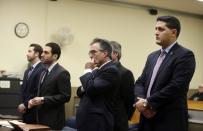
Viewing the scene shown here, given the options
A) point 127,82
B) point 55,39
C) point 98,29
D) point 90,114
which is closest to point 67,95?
point 127,82

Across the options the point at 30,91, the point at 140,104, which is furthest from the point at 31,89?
the point at 140,104

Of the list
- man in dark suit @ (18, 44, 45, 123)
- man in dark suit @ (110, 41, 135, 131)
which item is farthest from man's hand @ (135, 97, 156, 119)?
man in dark suit @ (18, 44, 45, 123)

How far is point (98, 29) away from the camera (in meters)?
7.23

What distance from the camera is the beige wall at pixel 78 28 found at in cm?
641

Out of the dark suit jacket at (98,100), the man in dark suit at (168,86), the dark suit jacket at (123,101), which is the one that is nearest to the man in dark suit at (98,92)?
the dark suit jacket at (98,100)

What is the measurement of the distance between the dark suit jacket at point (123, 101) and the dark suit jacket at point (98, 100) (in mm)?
567

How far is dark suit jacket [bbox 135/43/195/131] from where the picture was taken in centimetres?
254

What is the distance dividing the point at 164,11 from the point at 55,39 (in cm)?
266

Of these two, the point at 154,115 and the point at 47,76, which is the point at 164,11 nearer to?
the point at 47,76

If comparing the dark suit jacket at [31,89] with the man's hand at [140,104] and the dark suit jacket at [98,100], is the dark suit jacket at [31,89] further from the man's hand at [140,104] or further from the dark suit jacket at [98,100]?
the man's hand at [140,104]

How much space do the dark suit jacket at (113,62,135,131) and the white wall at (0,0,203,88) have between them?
10.9 ft

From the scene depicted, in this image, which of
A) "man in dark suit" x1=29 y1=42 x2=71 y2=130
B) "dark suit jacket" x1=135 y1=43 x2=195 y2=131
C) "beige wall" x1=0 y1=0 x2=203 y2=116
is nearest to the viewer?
"dark suit jacket" x1=135 y1=43 x2=195 y2=131

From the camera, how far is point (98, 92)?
9.39 ft

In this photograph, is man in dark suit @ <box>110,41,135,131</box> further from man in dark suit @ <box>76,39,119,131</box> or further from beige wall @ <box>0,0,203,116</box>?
beige wall @ <box>0,0,203,116</box>
